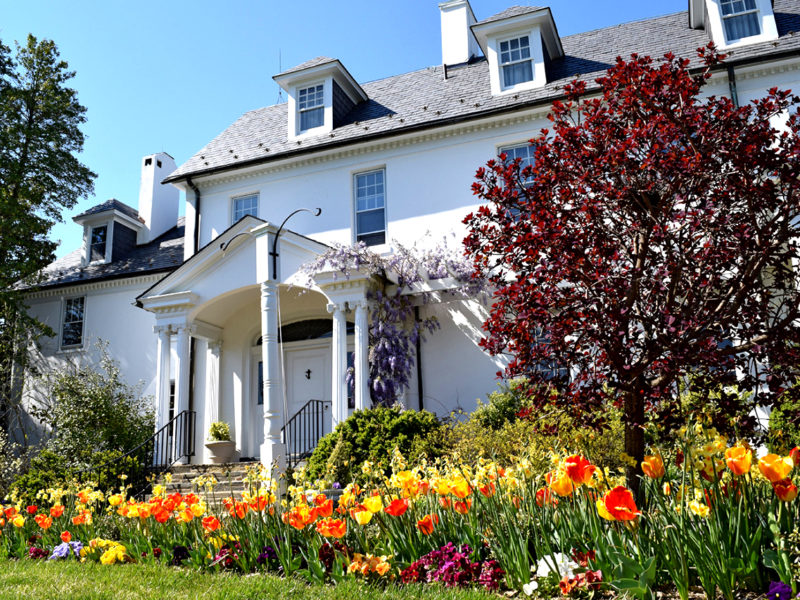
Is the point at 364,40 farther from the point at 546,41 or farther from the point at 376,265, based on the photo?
the point at 546,41

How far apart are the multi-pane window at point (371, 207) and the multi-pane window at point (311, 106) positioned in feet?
7.86

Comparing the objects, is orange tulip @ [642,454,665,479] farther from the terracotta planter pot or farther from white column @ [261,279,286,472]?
the terracotta planter pot

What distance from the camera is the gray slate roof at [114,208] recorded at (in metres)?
19.2

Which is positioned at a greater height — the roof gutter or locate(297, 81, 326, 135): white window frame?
locate(297, 81, 326, 135): white window frame

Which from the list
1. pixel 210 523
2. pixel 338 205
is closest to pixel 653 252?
pixel 210 523

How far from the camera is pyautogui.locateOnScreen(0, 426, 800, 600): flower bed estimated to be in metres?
3.34

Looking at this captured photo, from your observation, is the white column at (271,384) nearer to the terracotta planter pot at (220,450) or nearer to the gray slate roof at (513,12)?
the terracotta planter pot at (220,450)

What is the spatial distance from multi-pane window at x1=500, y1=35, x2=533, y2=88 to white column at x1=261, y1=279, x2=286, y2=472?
9016 mm

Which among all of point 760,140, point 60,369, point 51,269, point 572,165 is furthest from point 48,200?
point 760,140

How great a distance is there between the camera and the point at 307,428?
45.1 ft

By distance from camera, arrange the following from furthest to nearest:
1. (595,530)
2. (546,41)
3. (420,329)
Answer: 1. (546,41)
2. (420,329)
3. (595,530)

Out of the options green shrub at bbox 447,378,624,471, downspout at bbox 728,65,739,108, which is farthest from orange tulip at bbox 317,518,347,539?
downspout at bbox 728,65,739,108

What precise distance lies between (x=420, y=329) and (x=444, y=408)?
1692 millimetres

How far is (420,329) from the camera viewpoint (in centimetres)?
1328
